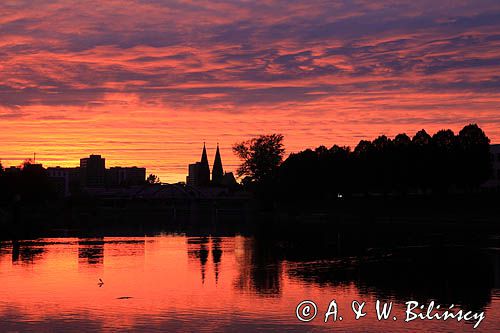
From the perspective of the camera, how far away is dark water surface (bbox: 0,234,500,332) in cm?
3266

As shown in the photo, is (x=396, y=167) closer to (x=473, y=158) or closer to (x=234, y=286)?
(x=473, y=158)

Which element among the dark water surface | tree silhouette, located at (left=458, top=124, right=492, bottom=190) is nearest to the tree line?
tree silhouette, located at (left=458, top=124, right=492, bottom=190)

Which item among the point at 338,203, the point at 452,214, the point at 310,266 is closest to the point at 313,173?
the point at 338,203

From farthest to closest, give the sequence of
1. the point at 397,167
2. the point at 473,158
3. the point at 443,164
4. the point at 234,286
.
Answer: the point at 397,167 → the point at 473,158 → the point at 443,164 → the point at 234,286

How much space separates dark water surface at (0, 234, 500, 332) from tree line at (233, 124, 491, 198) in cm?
8047

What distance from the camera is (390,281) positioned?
4650cm

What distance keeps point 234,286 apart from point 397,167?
395 ft

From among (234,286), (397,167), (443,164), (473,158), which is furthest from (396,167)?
(234,286)

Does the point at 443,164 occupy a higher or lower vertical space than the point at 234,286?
higher

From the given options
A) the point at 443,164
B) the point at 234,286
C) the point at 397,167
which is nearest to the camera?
the point at 234,286

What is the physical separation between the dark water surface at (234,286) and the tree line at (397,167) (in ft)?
264

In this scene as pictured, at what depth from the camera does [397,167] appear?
529ft

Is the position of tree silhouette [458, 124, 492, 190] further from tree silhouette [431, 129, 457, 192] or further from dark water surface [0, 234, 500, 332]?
dark water surface [0, 234, 500, 332]

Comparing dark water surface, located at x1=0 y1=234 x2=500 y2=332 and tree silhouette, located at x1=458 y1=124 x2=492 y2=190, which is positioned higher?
tree silhouette, located at x1=458 y1=124 x2=492 y2=190
